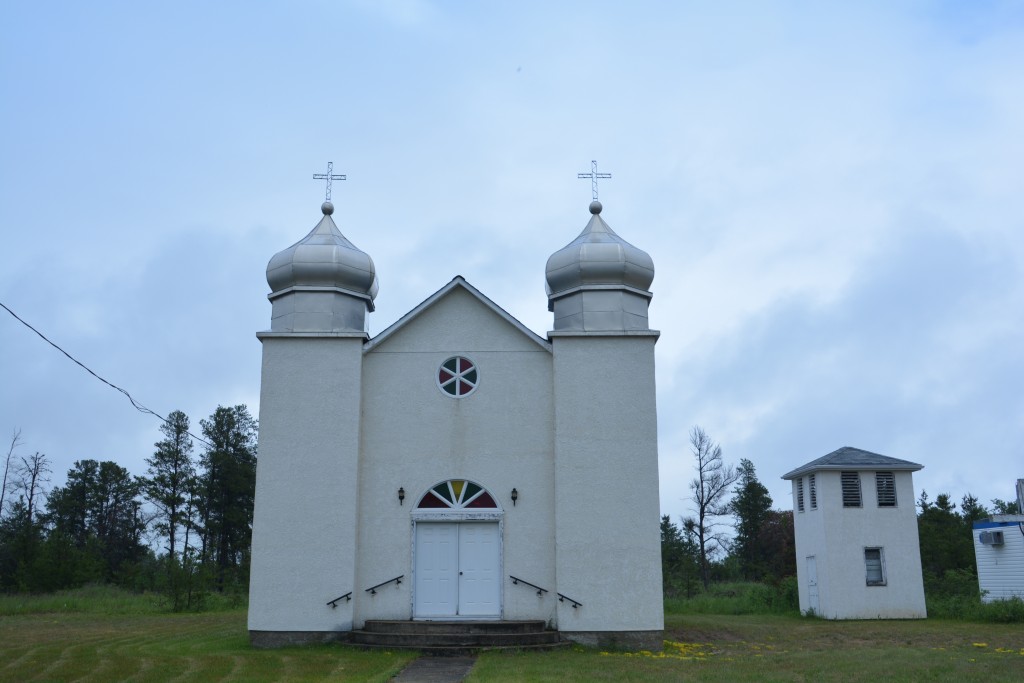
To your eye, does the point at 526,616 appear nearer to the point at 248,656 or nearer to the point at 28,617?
the point at 248,656

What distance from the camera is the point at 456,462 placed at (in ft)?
58.0

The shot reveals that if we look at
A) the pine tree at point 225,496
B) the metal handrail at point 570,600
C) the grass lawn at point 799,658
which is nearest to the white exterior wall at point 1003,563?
the grass lawn at point 799,658

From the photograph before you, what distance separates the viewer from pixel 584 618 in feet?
54.9

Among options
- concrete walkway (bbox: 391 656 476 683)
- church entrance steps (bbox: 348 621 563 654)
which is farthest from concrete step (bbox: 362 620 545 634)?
concrete walkway (bbox: 391 656 476 683)

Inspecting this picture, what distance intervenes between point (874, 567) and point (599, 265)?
39.1 ft

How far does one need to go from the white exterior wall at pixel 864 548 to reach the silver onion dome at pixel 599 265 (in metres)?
9.35

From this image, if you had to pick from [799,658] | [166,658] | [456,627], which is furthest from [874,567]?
[166,658]

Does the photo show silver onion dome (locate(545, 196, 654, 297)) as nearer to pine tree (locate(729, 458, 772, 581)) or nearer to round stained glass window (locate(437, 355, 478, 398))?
round stained glass window (locate(437, 355, 478, 398))

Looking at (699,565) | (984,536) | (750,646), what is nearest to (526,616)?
(750,646)

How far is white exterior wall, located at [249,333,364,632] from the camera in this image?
16.8 meters

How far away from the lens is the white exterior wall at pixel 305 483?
1677 centimetres

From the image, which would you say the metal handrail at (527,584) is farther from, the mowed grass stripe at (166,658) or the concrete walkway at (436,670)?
the mowed grass stripe at (166,658)

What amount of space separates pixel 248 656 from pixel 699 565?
29.3 meters

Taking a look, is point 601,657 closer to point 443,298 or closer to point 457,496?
point 457,496
